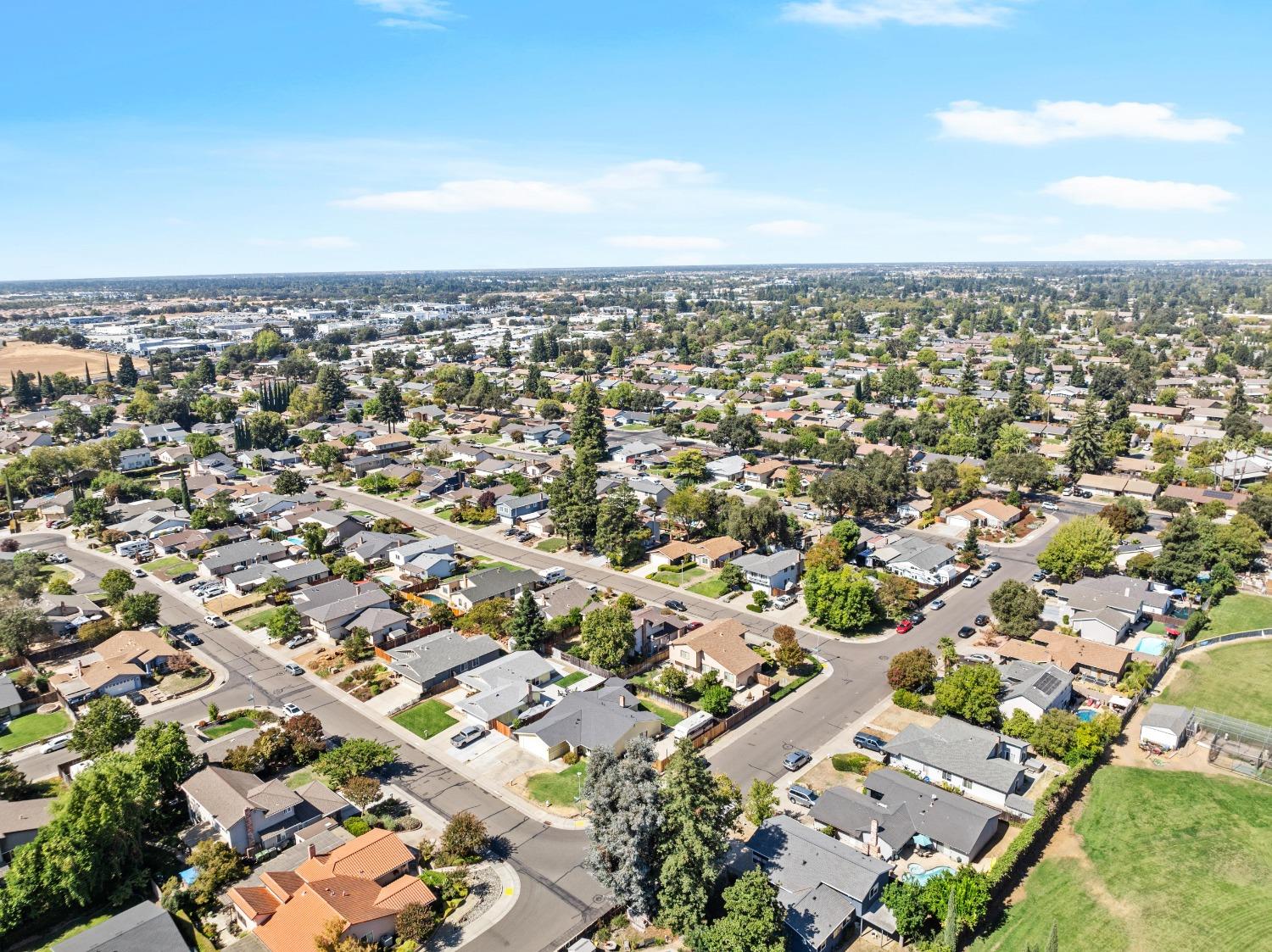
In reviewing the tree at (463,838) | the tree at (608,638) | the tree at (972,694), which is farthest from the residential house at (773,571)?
the tree at (463,838)

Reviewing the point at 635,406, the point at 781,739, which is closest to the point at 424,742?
the point at 781,739

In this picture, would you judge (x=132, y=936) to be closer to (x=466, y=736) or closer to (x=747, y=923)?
(x=466, y=736)

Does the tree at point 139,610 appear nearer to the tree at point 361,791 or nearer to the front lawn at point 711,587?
the tree at point 361,791

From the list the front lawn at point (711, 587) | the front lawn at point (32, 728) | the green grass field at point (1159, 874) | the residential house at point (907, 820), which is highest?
the front lawn at point (711, 587)

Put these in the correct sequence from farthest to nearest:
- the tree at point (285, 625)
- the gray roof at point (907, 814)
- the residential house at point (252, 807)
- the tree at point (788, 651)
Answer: the tree at point (285, 625) < the tree at point (788, 651) < the residential house at point (252, 807) < the gray roof at point (907, 814)

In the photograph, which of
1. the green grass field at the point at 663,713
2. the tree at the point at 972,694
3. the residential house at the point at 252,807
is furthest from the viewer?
the green grass field at the point at 663,713

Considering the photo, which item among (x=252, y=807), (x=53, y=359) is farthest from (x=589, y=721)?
(x=53, y=359)
